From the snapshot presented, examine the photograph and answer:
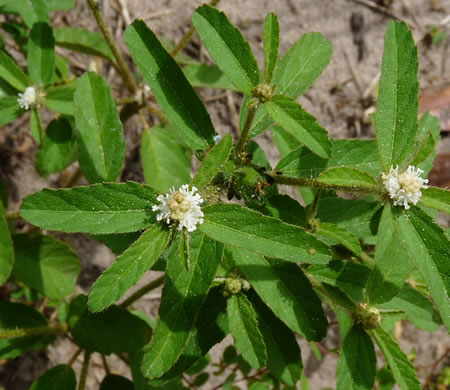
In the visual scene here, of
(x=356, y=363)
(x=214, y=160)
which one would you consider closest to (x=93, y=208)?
(x=214, y=160)

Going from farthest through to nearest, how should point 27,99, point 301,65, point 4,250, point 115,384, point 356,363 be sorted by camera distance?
point 115,384 < point 27,99 < point 4,250 < point 301,65 < point 356,363

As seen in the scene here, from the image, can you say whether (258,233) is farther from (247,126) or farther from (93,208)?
(93,208)

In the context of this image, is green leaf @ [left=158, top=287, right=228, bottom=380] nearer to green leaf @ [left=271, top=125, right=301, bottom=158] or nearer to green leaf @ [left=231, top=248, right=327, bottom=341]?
green leaf @ [left=231, top=248, right=327, bottom=341]

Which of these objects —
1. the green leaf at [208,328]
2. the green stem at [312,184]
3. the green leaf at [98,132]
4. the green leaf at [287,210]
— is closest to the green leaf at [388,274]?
the green stem at [312,184]

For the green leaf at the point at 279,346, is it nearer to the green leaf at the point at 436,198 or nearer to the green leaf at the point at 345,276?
the green leaf at the point at 345,276

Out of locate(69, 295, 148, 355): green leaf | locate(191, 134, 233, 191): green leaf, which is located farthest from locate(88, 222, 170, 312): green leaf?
locate(69, 295, 148, 355): green leaf
